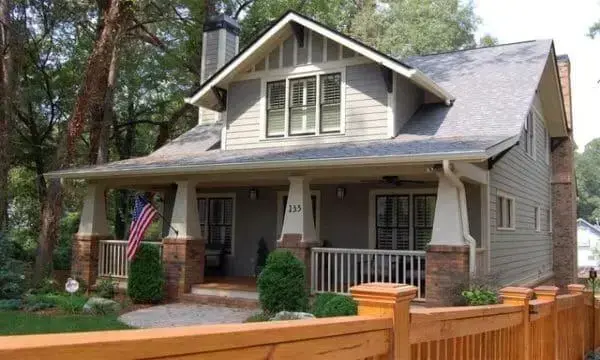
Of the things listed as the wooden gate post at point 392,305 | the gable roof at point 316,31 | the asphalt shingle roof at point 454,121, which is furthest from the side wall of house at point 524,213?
the wooden gate post at point 392,305

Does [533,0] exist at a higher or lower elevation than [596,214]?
higher

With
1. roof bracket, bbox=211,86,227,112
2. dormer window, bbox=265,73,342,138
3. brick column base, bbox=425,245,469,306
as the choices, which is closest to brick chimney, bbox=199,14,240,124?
roof bracket, bbox=211,86,227,112

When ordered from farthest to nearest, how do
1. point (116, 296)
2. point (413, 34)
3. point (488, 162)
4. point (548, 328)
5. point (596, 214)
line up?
point (596, 214)
point (413, 34)
point (116, 296)
point (488, 162)
point (548, 328)

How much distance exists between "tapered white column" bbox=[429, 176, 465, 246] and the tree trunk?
11117 mm

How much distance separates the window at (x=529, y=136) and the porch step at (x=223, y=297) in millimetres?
7681

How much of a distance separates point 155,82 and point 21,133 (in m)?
5.64

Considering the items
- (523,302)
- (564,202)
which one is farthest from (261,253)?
(564,202)

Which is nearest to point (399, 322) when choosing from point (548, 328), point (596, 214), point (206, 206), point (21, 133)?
point (548, 328)

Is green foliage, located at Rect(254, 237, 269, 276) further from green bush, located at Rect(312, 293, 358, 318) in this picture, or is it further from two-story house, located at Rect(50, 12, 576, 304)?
green bush, located at Rect(312, 293, 358, 318)

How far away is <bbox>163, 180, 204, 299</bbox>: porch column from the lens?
36.5ft

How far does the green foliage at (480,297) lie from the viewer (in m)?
8.30

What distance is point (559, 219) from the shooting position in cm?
1758

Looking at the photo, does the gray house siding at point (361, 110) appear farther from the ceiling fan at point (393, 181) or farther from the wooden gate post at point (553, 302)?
the wooden gate post at point (553, 302)

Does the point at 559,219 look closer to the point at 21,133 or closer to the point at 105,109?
the point at 105,109
